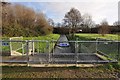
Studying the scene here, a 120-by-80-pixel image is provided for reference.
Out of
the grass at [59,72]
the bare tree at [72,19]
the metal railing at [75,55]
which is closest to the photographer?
the grass at [59,72]

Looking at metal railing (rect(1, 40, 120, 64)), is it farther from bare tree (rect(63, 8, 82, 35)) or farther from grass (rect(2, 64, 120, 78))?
bare tree (rect(63, 8, 82, 35))

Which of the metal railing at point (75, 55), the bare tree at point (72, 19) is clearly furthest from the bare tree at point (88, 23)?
the metal railing at point (75, 55)

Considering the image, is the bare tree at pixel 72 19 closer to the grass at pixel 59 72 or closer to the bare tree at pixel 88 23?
the bare tree at pixel 88 23

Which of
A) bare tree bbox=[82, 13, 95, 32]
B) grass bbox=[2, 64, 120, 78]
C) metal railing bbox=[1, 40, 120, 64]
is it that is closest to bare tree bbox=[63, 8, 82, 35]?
bare tree bbox=[82, 13, 95, 32]

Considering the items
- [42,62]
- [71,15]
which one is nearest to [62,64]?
Result: [42,62]

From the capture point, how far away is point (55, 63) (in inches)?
330

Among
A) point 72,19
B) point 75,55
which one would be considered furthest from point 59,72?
point 72,19

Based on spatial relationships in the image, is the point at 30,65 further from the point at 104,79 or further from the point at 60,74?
the point at 104,79

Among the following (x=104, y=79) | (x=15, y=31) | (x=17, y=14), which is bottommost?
(x=104, y=79)

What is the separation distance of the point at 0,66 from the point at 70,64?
300 cm

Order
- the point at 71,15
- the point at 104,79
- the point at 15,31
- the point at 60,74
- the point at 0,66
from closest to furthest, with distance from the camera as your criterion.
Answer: the point at 104,79, the point at 60,74, the point at 0,66, the point at 15,31, the point at 71,15

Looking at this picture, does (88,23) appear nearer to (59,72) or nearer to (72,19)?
(72,19)

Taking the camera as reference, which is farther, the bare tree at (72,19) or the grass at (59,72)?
the bare tree at (72,19)

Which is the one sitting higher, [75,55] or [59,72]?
[75,55]
